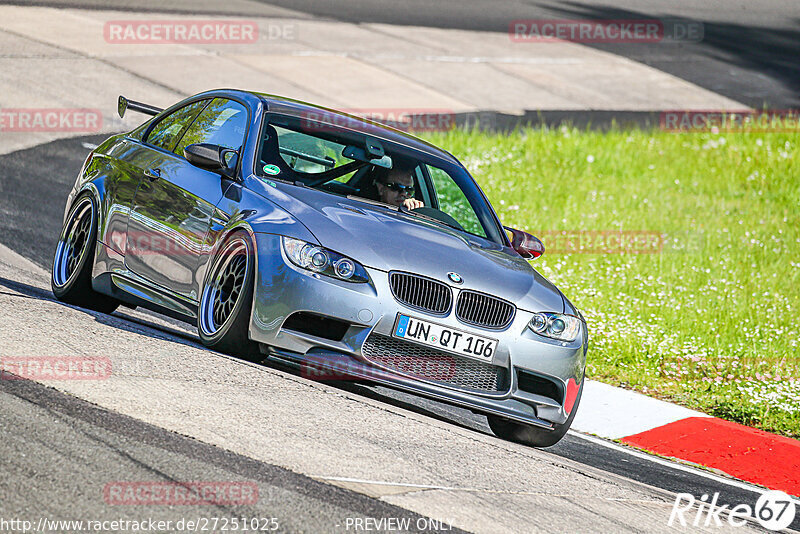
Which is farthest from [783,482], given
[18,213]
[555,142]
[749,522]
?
[555,142]

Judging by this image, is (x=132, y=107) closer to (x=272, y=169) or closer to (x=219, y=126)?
(x=219, y=126)

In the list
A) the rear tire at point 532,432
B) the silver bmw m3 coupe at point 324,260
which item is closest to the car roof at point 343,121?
the silver bmw m3 coupe at point 324,260

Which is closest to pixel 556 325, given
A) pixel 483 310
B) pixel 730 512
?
pixel 483 310

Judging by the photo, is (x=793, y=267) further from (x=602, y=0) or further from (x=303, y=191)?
(x=602, y=0)

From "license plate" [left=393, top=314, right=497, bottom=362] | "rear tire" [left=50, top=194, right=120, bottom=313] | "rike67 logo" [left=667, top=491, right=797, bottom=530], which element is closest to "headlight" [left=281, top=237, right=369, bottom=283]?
"license plate" [left=393, top=314, right=497, bottom=362]

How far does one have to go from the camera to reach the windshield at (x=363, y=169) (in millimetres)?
7113

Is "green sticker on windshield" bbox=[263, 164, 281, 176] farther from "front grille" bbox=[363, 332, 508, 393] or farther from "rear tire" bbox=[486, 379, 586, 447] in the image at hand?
"rear tire" bbox=[486, 379, 586, 447]

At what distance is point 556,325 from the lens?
21.2 feet

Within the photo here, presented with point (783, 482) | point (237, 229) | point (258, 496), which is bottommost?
point (783, 482)

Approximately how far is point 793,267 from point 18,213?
827cm

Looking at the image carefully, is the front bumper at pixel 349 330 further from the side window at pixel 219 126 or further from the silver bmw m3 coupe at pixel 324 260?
the side window at pixel 219 126

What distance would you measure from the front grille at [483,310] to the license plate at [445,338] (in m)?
0.10

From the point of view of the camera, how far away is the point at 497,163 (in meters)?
16.2

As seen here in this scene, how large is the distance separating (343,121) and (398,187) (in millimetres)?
599
